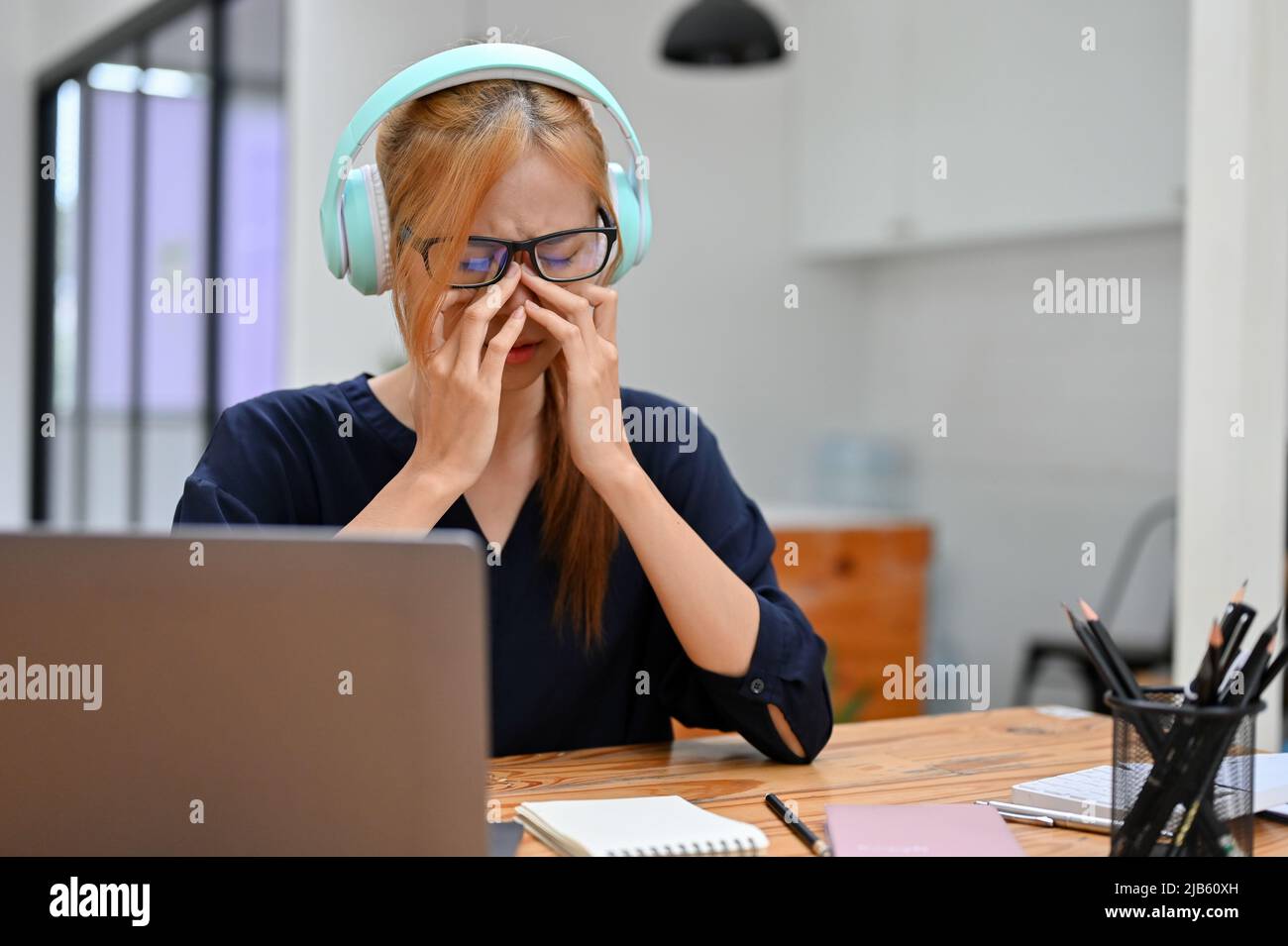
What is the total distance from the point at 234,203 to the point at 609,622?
10.0 ft

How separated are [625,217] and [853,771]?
0.55 m

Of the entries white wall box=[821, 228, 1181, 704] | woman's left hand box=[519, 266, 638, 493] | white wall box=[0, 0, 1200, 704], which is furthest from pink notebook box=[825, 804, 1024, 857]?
white wall box=[821, 228, 1181, 704]

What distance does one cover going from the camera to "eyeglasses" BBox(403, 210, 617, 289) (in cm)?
121

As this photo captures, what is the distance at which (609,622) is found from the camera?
4.49 ft

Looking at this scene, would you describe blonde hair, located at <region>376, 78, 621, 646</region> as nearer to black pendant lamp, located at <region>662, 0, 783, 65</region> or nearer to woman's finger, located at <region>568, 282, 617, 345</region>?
woman's finger, located at <region>568, 282, 617, 345</region>

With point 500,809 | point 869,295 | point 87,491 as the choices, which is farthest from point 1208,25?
point 87,491

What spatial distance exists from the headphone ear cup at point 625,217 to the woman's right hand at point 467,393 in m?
0.16

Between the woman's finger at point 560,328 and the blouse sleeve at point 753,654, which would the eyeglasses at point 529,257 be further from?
the blouse sleeve at point 753,654

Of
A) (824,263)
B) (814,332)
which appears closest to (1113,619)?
(814,332)

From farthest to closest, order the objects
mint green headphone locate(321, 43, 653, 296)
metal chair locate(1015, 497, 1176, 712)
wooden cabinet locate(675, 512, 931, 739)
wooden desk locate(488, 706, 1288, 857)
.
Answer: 1. wooden cabinet locate(675, 512, 931, 739)
2. metal chair locate(1015, 497, 1176, 712)
3. mint green headphone locate(321, 43, 653, 296)
4. wooden desk locate(488, 706, 1288, 857)

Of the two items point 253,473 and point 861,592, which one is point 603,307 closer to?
point 253,473

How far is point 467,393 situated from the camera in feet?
3.92

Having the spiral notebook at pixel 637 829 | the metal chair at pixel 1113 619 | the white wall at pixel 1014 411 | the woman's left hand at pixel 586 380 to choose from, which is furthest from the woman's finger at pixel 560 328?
the white wall at pixel 1014 411

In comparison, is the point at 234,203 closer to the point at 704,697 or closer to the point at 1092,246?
the point at 1092,246
